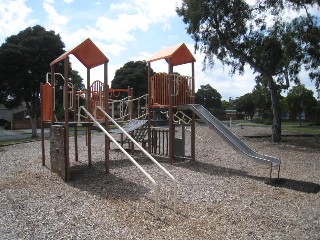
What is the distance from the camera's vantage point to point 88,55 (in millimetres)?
9773

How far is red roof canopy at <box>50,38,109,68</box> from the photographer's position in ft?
29.4

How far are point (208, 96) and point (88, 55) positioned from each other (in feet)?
233

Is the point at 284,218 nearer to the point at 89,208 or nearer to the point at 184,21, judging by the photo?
the point at 89,208

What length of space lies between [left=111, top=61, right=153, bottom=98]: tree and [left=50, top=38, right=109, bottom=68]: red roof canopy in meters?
34.3

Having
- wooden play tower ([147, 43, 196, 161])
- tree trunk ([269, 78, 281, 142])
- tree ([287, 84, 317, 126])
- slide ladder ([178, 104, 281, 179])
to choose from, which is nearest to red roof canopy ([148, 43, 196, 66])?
wooden play tower ([147, 43, 196, 161])

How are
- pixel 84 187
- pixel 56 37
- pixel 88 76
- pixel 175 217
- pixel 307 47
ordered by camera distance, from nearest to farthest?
pixel 175 217 → pixel 84 187 → pixel 88 76 → pixel 307 47 → pixel 56 37

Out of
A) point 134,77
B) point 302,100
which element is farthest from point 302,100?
point 134,77

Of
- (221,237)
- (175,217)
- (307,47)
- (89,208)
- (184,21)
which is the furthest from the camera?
(184,21)

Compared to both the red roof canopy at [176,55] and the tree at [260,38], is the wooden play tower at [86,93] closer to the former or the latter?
the red roof canopy at [176,55]

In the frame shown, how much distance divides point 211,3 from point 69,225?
16.6 meters

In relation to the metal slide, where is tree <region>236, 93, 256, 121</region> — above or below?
above

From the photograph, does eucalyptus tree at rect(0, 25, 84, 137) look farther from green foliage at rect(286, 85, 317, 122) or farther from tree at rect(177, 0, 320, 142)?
green foliage at rect(286, 85, 317, 122)

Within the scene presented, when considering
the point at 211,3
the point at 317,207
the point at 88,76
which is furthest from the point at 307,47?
the point at 317,207

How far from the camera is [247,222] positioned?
5.40 meters
